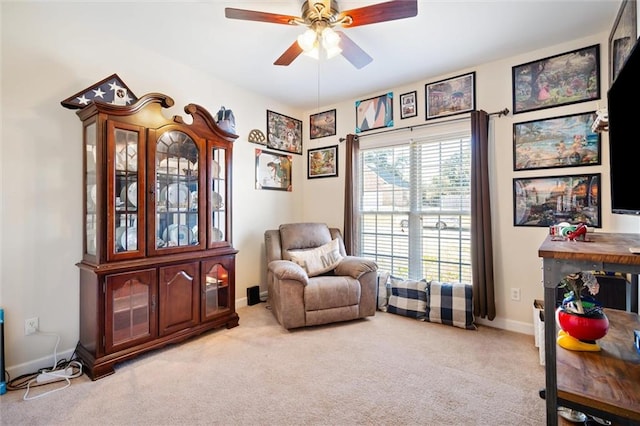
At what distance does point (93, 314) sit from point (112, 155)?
3.76 feet

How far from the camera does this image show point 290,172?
420 centimetres

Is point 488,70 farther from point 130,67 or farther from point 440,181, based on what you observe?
point 130,67

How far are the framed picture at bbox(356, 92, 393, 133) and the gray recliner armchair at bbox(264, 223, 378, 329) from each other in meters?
1.45

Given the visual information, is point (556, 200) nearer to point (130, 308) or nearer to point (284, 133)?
point (284, 133)

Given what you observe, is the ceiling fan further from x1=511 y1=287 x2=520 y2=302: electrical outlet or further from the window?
x1=511 y1=287 x2=520 y2=302: electrical outlet

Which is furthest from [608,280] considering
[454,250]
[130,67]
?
[130,67]

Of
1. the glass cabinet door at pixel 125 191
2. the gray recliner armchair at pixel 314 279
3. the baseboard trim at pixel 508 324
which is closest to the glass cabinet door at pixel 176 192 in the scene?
the glass cabinet door at pixel 125 191

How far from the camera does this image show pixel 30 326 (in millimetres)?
2117

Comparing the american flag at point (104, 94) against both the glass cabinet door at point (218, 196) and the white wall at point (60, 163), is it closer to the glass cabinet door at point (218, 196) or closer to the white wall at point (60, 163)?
the white wall at point (60, 163)

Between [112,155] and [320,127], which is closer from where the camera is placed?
[112,155]

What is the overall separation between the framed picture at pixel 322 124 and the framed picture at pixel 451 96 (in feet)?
4.18

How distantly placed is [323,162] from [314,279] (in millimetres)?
1820

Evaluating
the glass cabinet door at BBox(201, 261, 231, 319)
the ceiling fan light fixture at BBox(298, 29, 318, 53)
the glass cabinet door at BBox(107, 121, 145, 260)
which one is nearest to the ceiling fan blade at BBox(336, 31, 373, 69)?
the ceiling fan light fixture at BBox(298, 29, 318, 53)

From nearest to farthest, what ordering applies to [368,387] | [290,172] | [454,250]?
[368,387] < [454,250] < [290,172]
